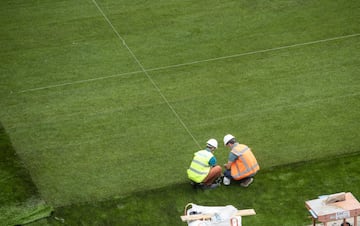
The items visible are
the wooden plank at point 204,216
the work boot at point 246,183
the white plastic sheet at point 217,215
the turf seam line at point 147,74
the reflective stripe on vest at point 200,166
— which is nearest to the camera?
the white plastic sheet at point 217,215

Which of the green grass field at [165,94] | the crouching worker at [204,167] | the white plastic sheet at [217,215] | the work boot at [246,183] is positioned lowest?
the white plastic sheet at [217,215]

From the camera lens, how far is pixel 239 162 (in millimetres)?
13531

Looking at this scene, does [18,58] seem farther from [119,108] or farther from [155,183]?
[155,183]

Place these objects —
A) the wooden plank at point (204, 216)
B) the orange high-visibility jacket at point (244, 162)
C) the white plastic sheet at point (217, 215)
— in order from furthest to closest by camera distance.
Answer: the orange high-visibility jacket at point (244, 162)
the wooden plank at point (204, 216)
the white plastic sheet at point (217, 215)

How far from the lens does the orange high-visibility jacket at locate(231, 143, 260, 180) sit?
44.1 ft

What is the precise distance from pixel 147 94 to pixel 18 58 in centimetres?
391

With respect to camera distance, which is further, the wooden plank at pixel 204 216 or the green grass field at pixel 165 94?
the green grass field at pixel 165 94

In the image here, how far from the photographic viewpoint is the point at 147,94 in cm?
1673

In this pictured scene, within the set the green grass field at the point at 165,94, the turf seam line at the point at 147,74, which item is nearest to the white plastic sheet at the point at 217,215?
the green grass field at the point at 165,94

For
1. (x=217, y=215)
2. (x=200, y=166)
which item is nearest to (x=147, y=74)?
(x=200, y=166)

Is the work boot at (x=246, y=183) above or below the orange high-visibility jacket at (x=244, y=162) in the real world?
below

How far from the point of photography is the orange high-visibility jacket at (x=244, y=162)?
44.1 feet

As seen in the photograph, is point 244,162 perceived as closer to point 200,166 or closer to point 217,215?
point 200,166

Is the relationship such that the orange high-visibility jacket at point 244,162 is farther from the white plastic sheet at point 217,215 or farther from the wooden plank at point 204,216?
the wooden plank at point 204,216
